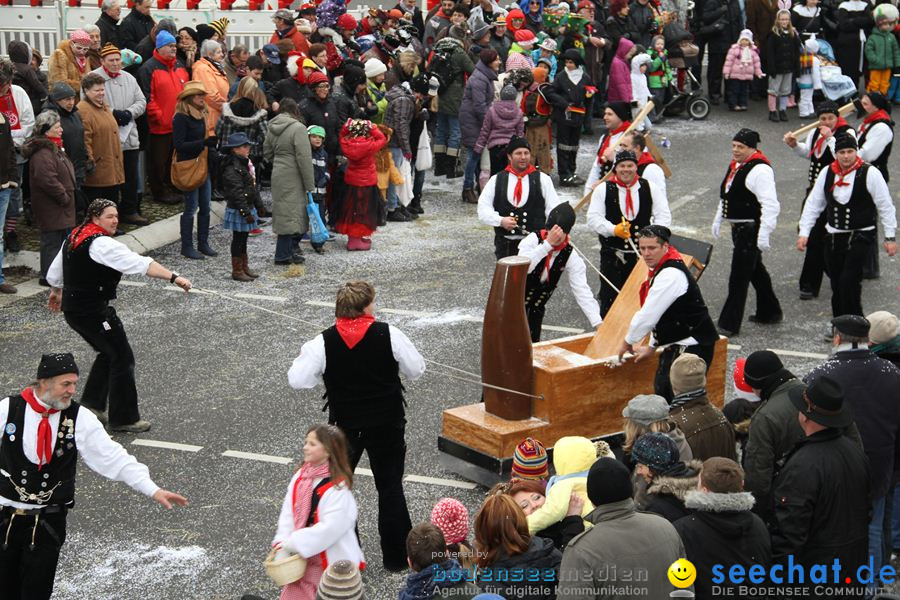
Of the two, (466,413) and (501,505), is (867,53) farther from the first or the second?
(501,505)

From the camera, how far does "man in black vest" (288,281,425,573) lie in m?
6.82

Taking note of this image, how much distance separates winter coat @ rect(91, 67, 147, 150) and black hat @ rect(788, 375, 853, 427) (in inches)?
374

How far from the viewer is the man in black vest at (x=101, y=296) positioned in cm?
852

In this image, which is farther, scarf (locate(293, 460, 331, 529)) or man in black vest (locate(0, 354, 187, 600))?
man in black vest (locate(0, 354, 187, 600))

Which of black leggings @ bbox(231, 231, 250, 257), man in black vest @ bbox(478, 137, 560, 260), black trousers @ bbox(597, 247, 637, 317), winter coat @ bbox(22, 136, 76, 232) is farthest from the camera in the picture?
black leggings @ bbox(231, 231, 250, 257)

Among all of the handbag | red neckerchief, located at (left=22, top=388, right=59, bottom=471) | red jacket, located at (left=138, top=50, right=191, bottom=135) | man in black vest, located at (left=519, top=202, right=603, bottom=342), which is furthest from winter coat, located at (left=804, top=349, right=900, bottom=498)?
red jacket, located at (left=138, top=50, right=191, bottom=135)

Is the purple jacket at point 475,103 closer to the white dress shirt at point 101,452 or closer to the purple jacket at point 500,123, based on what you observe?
the purple jacket at point 500,123

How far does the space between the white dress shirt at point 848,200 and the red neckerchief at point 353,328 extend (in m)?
5.58

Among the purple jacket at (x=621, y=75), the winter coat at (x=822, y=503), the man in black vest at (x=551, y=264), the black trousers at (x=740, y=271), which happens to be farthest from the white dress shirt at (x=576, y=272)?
the purple jacket at (x=621, y=75)

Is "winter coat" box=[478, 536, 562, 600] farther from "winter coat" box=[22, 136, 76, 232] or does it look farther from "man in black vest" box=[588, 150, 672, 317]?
"winter coat" box=[22, 136, 76, 232]

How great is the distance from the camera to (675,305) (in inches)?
322

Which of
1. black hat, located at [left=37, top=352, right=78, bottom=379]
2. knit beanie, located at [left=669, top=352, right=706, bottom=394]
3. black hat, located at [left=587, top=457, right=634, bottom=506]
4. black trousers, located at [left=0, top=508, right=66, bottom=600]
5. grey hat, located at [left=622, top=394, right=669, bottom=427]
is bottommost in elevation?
black trousers, located at [left=0, top=508, right=66, bottom=600]

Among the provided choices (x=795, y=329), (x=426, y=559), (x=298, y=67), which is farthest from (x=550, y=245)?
(x=298, y=67)

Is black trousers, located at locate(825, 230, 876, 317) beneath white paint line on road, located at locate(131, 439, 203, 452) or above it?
above
